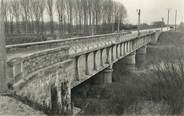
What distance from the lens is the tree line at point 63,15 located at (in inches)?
2176

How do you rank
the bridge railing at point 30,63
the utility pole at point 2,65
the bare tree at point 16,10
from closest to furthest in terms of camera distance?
1. the utility pole at point 2,65
2. the bridge railing at point 30,63
3. the bare tree at point 16,10

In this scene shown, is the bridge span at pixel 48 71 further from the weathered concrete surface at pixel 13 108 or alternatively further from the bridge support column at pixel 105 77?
the bridge support column at pixel 105 77

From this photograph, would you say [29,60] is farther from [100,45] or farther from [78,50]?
[100,45]

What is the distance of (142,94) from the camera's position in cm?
1408

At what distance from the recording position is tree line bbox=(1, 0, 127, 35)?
2176 inches

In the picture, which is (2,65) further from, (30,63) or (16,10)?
(16,10)

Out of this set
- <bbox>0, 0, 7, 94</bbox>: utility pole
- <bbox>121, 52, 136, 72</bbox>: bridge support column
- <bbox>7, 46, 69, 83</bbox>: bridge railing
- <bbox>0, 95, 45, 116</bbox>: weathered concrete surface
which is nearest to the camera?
<bbox>0, 95, 45, 116</bbox>: weathered concrete surface

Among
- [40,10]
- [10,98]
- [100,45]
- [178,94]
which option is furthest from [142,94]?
[40,10]

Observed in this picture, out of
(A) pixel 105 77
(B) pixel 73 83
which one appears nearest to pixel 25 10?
(A) pixel 105 77

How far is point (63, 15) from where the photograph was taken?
63062 mm

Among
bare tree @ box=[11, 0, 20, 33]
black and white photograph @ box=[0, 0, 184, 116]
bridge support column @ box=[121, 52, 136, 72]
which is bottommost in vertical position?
bridge support column @ box=[121, 52, 136, 72]

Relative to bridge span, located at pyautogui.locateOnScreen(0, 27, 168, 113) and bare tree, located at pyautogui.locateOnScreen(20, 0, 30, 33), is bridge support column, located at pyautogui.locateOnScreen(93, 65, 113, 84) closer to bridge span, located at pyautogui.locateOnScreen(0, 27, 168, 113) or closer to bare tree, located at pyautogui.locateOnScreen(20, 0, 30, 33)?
bridge span, located at pyautogui.locateOnScreen(0, 27, 168, 113)

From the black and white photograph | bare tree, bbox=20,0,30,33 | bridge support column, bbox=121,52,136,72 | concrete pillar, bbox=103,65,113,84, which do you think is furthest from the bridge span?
bare tree, bbox=20,0,30,33

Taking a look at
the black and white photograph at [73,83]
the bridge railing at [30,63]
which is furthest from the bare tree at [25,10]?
the bridge railing at [30,63]
